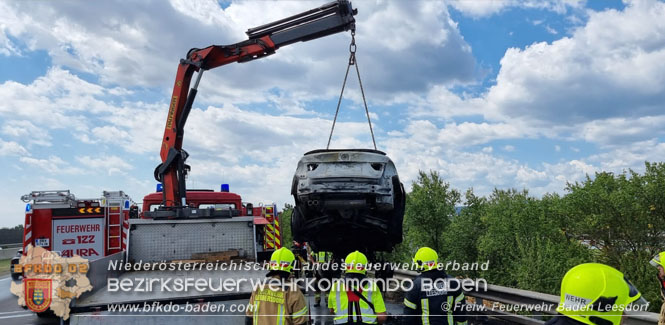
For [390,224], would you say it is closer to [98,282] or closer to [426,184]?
[98,282]

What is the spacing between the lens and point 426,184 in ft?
97.3

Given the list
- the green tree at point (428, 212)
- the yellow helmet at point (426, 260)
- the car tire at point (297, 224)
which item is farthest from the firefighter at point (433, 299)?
the green tree at point (428, 212)

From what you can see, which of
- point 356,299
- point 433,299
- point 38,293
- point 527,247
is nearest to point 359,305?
point 356,299

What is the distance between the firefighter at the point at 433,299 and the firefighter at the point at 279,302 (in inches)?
43.9

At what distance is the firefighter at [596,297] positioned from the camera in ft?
7.70

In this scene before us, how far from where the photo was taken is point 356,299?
15.8ft

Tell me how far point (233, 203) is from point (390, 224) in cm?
610

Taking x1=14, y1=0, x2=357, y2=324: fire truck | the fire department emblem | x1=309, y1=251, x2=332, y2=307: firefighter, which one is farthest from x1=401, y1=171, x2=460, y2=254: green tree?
the fire department emblem

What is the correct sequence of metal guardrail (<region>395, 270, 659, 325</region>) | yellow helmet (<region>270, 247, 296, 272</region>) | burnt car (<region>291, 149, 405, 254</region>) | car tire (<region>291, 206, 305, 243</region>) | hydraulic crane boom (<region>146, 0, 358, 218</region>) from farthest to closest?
1. hydraulic crane boom (<region>146, 0, 358, 218</region>)
2. car tire (<region>291, 206, 305, 243</region>)
3. burnt car (<region>291, 149, 405, 254</region>)
4. metal guardrail (<region>395, 270, 659, 325</region>)
5. yellow helmet (<region>270, 247, 296, 272</region>)

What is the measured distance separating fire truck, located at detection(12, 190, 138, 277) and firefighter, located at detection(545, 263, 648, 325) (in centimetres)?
1105

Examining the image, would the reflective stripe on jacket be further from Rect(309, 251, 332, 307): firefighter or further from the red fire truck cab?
the red fire truck cab

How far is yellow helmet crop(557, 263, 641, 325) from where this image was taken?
7.70 feet

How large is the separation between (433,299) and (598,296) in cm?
265

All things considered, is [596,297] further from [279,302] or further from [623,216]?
[623,216]
